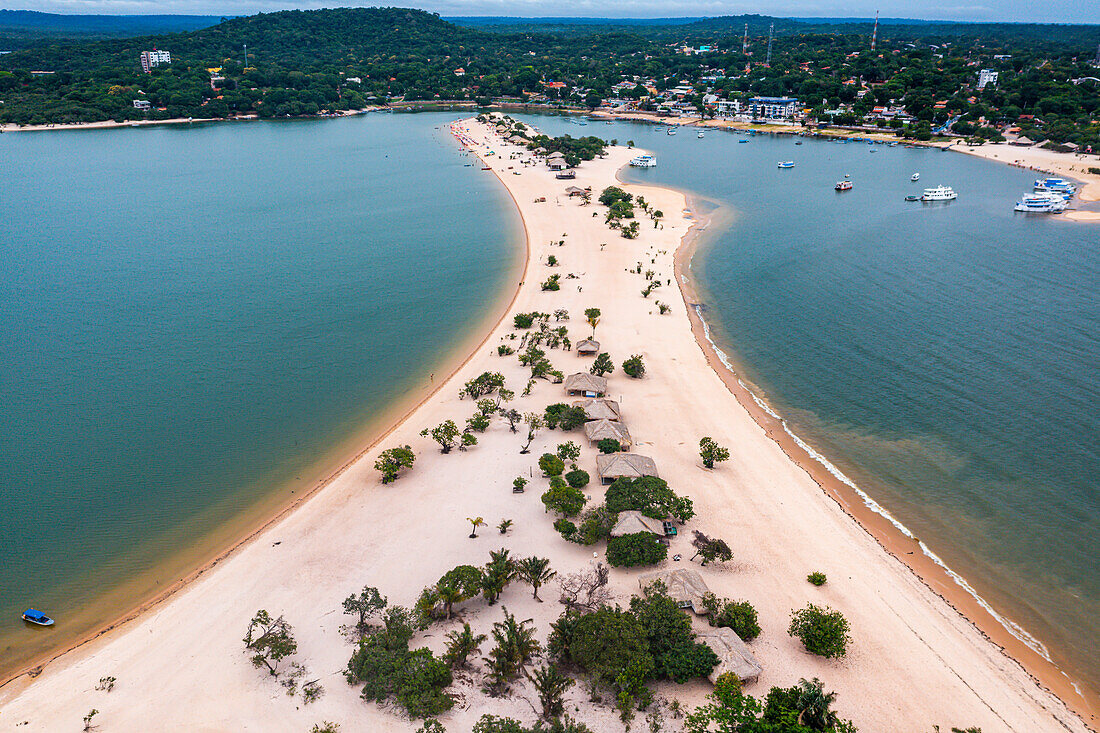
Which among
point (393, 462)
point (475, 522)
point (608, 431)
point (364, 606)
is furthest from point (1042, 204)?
point (364, 606)

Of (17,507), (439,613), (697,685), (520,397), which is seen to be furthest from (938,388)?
Answer: (17,507)

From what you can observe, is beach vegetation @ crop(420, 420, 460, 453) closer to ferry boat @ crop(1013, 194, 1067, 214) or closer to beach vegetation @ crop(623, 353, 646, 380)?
beach vegetation @ crop(623, 353, 646, 380)

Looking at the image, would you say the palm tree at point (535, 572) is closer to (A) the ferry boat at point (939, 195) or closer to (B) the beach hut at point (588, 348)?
(B) the beach hut at point (588, 348)

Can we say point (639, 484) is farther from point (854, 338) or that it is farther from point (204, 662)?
point (854, 338)

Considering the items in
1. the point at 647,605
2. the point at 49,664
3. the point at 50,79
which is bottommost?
the point at 49,664

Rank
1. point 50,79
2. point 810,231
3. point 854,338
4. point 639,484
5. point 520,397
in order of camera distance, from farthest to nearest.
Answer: point 50,79
point 810,231
point 854,338
point 520,397
point 639,484

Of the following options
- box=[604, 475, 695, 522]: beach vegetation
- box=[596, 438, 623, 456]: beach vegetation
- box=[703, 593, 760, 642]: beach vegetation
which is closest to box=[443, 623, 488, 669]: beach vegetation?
box=[703, 593, 760, 642]: beach vegetation
